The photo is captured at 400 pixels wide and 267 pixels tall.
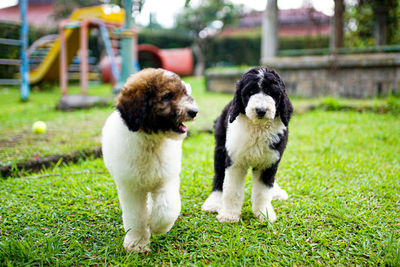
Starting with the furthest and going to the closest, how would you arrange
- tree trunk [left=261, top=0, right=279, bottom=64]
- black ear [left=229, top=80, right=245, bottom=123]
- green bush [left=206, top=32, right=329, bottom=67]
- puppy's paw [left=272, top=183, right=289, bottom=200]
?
green bush [left=206, top=32, right=329, bottom=67] < tree trunk [left=261, top=0, right=279, bottom=64] < puppy's paw [left=272, top=183, right=289, bottom=200] < black ear [left=229, top=80, right=245, bottom=123]

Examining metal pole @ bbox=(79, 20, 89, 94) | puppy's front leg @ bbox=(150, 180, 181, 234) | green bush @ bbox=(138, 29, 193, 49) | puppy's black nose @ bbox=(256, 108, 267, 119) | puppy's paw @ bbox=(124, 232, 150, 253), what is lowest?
puppy's paw @ bbox=(124, 232, 150, 253)

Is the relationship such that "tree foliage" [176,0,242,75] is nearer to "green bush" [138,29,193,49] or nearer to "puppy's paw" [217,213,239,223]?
"green bush" [138,29,193,49]

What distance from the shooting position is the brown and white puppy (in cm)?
241

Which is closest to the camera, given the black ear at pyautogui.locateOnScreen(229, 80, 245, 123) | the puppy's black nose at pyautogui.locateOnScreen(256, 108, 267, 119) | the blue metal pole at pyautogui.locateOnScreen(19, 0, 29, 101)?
the puppy's black nose at pyautogui.locateOnScreen(256, 108, 267, 119)

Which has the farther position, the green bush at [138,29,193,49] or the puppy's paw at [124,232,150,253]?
the green bush at [138,29,193,49]

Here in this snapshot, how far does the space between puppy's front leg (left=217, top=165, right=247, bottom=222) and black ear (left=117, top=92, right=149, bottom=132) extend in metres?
1.24

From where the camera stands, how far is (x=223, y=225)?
3166 millimetres

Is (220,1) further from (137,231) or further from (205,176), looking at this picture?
(137,231)

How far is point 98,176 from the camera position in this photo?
4352mm

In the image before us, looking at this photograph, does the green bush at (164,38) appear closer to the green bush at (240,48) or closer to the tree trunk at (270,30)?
the green bush at (240,48)

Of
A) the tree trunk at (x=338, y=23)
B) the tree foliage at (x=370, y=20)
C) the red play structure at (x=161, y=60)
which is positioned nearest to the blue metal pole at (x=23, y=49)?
the red play structure at (x=161, y=60)

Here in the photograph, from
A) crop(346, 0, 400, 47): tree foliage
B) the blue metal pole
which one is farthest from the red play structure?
crop(346, 0, 400, 47): tree foliage

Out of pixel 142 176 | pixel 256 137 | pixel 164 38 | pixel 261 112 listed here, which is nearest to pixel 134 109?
pixel 142 176

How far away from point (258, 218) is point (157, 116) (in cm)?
163
